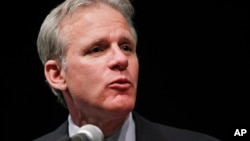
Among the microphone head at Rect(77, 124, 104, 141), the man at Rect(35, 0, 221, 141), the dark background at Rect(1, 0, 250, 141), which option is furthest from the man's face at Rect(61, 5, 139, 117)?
the dark background at Rect(1, 0, 250, 141)

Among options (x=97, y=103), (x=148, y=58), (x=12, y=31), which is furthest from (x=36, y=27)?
(x=97, y=103)

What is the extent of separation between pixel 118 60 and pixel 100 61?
6 cm

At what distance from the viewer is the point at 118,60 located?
4.99 ft

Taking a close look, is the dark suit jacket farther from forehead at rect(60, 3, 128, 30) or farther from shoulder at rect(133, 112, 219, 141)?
forehead at rect(60, 3, 128, 30)

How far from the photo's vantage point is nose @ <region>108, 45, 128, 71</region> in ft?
4.98

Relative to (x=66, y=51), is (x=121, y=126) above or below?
below

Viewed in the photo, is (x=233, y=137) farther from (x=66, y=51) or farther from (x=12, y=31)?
(x=12, y=31)

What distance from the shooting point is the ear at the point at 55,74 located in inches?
66.5

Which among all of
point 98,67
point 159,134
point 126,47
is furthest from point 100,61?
point 159,134

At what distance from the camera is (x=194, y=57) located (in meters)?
2.37

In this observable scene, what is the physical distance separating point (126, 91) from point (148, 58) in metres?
0.92

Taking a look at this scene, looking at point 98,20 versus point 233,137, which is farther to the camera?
point 233,137

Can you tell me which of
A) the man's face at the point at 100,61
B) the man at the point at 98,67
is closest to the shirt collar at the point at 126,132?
the man at the point at 98,67

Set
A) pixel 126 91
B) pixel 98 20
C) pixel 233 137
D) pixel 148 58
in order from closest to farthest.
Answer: pixel 126 91 < pixel 98 20 < pixel 233 137 < pixel 148 58
